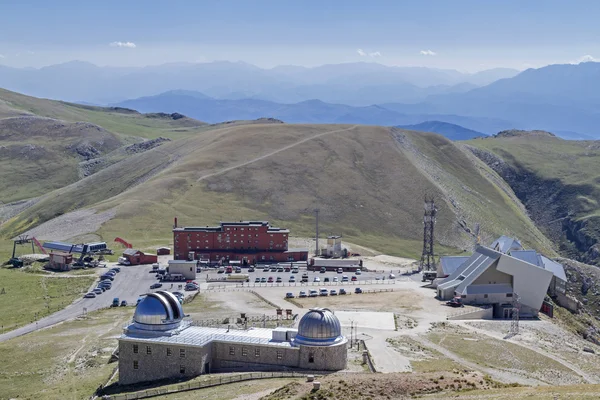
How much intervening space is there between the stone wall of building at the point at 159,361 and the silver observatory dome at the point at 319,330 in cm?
778

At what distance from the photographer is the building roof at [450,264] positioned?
109 m

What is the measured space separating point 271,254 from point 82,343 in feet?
201

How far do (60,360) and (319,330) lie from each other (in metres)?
25.1

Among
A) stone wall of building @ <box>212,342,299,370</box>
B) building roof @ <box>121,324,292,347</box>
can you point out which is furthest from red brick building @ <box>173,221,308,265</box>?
stone wall of building @ <box>212,342,299,370</box>

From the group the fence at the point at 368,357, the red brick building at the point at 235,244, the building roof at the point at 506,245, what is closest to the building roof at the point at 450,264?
the building roof at the point at 506,245

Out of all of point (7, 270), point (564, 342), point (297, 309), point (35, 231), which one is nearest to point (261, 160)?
point (35, 231)

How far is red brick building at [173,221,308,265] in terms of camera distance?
417ft

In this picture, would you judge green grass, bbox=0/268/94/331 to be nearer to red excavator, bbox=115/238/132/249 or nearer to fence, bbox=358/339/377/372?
red excavator, bbox=115/238/132/249

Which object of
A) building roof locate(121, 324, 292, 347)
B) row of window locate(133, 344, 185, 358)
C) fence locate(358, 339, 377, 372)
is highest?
building roof locate(121, 324, 292, 347)

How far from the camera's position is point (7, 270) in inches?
4537

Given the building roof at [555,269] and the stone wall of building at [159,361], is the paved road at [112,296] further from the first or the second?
the building roof at [555,269]

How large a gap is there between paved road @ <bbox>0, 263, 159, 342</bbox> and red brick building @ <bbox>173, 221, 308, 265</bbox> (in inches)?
426

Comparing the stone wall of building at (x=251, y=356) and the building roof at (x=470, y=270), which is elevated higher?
the building roof at (x=470, y=270)

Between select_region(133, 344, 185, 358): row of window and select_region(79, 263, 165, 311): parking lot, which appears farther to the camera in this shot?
select_region(79, 263, 165, 311): parking lot
